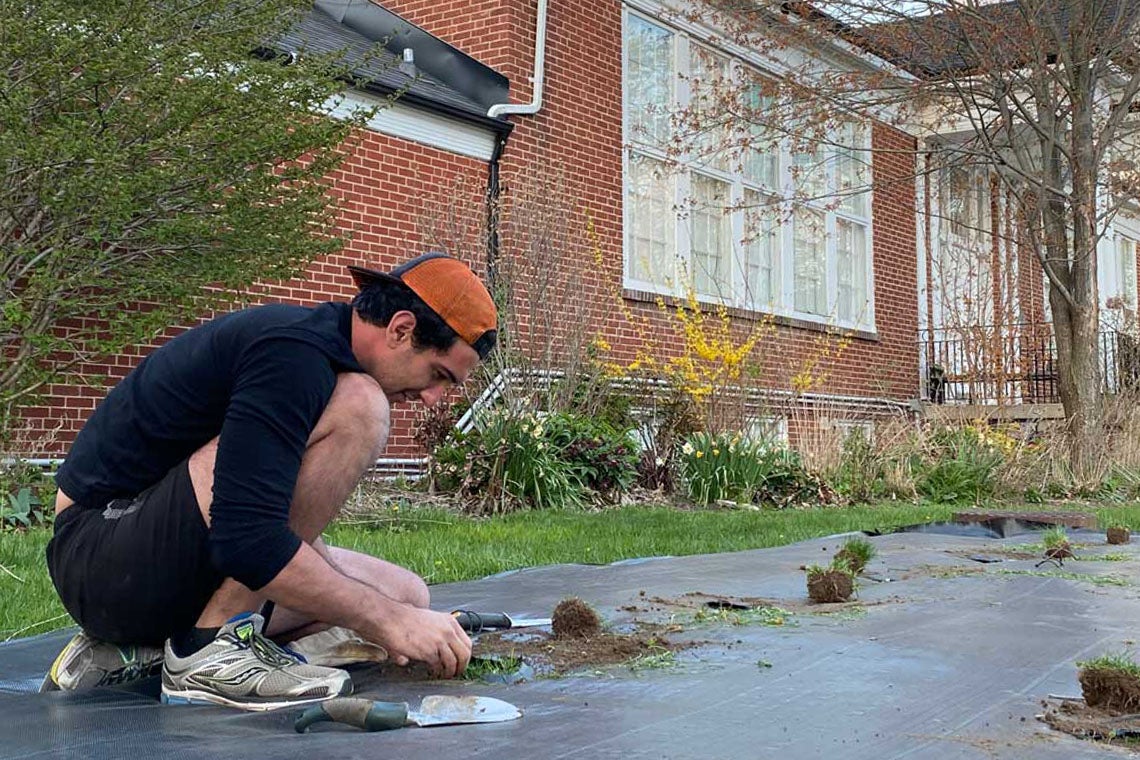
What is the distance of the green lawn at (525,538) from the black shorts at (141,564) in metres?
1.03

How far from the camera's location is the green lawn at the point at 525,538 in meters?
4.21

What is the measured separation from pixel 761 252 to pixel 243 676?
1071cm

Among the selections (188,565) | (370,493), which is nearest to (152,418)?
(188,565)

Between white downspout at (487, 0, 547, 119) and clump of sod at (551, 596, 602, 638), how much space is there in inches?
275

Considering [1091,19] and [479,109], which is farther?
[1091,19]

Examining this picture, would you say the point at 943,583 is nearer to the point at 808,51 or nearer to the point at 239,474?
the point at 239,474

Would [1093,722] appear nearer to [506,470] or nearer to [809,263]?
[506,470]

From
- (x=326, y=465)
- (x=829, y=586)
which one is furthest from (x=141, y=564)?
(x=829, y=586)

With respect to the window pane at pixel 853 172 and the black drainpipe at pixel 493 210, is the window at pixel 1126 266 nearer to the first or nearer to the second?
the window pane at pixel 853 172

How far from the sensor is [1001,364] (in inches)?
504

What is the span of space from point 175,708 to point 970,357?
12.4m

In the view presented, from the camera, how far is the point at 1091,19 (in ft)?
33.6

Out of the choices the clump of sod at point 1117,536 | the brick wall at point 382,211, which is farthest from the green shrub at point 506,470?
the clump of sod at point 1117,536

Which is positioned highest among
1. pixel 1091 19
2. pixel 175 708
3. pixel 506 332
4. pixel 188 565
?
pixel 1091 19
